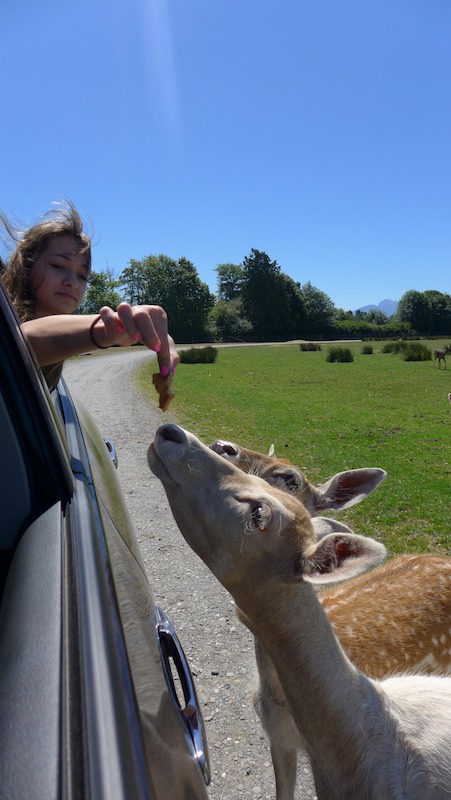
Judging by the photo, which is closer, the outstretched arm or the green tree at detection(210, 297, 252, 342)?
the outstretched arm

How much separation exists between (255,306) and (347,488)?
89.7m

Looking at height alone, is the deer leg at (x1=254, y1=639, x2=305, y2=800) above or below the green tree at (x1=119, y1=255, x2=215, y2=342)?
below

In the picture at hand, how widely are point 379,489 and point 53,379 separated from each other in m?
6.79

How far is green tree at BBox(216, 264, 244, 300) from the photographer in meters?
113

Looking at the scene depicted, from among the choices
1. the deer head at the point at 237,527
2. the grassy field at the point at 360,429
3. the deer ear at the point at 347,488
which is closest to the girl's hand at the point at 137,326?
the deer head at the point at 237,527

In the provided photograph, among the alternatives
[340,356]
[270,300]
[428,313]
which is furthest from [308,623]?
[428,313]

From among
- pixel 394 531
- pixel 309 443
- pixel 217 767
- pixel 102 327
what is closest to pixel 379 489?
pixel 394 531

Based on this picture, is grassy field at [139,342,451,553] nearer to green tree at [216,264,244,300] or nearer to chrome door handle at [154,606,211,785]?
chrome door handle at [154,606,211,785]

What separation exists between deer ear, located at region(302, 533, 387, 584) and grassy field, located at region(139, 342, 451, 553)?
13.8 ft

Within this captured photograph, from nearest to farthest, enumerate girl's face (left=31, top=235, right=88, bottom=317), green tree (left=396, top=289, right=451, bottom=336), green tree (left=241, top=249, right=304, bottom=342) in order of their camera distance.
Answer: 1. girl's face (left=31, top=235, right=88, bottom=317)
2. green tree (left=241, top=249, right=304, bottom=342)
3. green tree (left=396, top=289, right=451, bottom=336)

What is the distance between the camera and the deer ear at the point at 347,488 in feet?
11.6

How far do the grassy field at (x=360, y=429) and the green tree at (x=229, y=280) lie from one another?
90.0m

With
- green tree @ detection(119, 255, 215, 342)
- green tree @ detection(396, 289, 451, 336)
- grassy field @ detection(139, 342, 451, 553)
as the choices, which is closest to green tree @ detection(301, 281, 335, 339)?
green tree @ detection(396, 289, 451, 336)

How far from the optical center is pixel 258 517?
217 centimetres
